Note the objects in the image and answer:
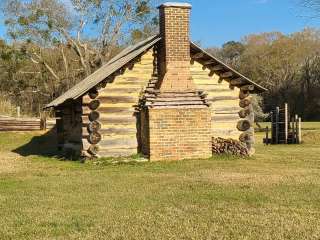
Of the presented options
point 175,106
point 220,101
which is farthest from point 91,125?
point 220,101

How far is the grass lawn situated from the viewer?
22.7ft

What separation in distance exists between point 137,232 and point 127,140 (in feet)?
33.1

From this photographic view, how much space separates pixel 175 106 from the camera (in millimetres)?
16031

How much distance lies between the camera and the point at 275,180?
37.6ft

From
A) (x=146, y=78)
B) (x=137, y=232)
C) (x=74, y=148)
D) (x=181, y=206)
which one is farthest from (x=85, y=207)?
(x=74, y=148)

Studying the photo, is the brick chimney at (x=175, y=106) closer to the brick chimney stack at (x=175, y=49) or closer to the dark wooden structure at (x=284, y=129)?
the brick chimney stack at (x=175, y=49)

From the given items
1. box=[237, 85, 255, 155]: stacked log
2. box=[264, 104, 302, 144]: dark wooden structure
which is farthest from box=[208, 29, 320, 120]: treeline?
box=[237, 85, 255, 155]: stacked log

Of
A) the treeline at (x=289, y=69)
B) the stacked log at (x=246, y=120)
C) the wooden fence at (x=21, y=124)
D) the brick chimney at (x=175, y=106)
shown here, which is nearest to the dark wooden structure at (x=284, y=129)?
the stacked log at (x=246, y=120)

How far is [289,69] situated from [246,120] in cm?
4790

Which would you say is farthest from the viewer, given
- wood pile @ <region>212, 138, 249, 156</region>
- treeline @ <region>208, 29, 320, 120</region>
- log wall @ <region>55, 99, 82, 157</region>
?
treeline @ <region>208, 29, 320, 120</region>

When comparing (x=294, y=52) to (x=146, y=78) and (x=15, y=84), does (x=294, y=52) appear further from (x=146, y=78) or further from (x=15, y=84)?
(x=146, y=78)

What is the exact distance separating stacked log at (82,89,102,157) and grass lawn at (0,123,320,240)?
38.5 inches

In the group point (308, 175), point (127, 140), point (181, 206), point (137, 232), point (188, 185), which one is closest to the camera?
point (137, 232)

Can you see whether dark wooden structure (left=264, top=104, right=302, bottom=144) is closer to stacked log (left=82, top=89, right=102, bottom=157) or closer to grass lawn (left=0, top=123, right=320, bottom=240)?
grass lawn (left=0, top=123, right=320, bottom=240)
